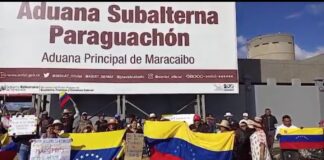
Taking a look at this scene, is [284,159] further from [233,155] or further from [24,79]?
[24,79]

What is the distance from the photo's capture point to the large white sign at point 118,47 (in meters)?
14.5

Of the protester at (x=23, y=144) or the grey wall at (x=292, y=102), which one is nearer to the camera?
the protester at (x=23, y=144)

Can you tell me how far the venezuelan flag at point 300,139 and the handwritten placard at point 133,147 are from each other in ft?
12.1

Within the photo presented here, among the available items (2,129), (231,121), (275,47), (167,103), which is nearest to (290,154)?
(231,121)

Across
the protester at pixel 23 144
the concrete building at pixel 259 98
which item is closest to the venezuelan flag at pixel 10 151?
the protester at pixel 23 144

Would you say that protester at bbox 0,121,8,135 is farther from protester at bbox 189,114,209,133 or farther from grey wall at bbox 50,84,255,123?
grey wall at bbox 50,84,255,123

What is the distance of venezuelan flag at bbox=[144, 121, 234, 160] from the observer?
1024 cm

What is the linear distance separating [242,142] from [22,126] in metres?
4.66

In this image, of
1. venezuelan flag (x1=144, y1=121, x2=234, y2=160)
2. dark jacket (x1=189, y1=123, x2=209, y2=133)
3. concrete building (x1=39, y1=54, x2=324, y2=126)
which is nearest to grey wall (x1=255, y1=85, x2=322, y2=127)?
concrete building (x1=39, y1=54, x2=324, y2=126)

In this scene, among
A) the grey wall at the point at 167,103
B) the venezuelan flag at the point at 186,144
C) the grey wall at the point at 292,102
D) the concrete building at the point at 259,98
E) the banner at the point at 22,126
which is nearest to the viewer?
the banner at the point at 22,126

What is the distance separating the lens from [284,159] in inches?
441

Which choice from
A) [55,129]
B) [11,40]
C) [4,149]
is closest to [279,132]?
[55,129]

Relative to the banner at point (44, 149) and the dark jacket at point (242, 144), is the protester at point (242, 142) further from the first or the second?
the banner at point (44, 149)

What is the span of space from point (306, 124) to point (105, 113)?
8537mm
